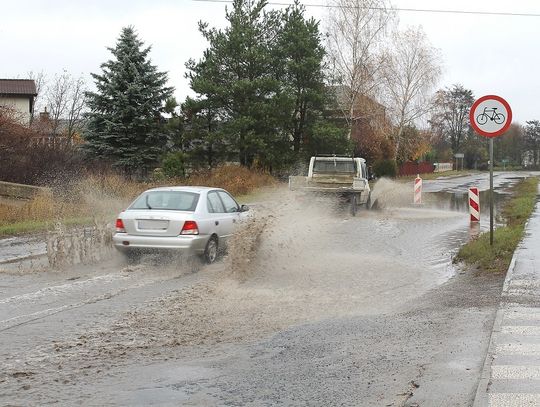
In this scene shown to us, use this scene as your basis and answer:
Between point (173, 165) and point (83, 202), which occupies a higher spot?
point (173, 165)

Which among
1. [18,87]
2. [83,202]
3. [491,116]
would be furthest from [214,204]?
[18,87]

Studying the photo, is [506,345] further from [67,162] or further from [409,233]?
[67,162]

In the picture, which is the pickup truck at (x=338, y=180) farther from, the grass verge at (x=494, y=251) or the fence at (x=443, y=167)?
the fence at (x=443, y=167)

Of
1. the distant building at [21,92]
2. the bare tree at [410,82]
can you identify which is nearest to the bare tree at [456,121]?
the bare tree at [410,82]

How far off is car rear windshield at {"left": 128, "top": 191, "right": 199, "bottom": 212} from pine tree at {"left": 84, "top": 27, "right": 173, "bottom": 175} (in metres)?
24.2

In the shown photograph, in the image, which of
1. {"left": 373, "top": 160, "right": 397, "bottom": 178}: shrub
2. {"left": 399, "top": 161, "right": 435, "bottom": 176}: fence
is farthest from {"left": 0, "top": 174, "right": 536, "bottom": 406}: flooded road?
{"left": 399, "top": 161, "right": 435, "bottom": 176}: fence

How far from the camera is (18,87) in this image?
5512cm

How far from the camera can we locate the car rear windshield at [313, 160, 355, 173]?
24.7 m

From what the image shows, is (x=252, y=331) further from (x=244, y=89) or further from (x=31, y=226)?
(x=244, y=89)

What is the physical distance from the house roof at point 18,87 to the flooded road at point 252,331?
1831 inches

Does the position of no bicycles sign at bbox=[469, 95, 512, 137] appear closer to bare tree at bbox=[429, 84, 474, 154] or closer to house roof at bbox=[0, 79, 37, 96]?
house roof at bbox=[0, 79, 37, 96]

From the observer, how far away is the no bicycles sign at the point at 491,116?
1227 centimetres

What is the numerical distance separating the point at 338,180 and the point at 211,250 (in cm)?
1228

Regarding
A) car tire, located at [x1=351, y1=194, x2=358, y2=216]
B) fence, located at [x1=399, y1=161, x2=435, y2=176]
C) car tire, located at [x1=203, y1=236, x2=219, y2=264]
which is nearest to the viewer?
car tire, located at [x1=203, y1=236, x2=219, y2=264]
